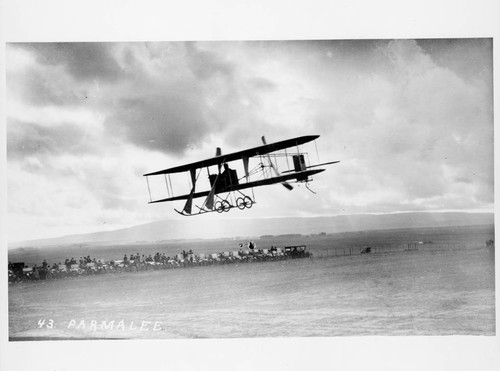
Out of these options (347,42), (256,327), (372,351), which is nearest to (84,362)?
(256,327)

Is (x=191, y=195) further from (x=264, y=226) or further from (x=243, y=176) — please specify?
(x=264, y=226)

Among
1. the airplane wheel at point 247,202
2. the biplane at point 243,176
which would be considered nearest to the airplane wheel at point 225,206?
the biplane at point 243,176

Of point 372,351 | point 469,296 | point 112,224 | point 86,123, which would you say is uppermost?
point 86,123

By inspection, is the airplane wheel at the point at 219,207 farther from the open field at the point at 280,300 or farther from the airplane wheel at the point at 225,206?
the open field at the point at 280,300

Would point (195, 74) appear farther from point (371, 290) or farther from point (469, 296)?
point (469, 296)

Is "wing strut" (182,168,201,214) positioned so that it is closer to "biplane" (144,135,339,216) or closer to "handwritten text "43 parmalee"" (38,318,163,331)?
"biplane" (144,135,339,216)

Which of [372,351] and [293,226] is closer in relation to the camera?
[372,351]

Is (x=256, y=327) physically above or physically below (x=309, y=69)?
below
